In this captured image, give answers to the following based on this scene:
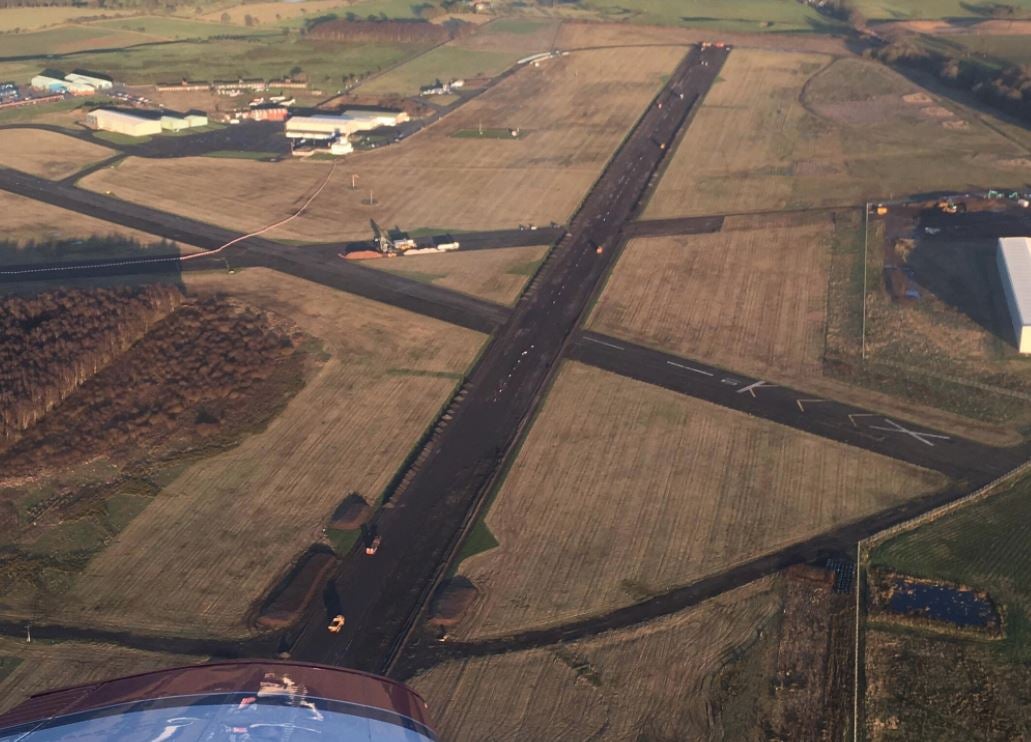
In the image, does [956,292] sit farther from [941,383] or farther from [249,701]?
[249,701]

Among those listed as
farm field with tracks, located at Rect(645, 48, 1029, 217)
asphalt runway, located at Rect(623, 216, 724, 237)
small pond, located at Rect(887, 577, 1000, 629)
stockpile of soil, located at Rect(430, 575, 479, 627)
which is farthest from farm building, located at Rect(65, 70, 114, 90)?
small pond, located at Rect(887, 577, 1000, 629)

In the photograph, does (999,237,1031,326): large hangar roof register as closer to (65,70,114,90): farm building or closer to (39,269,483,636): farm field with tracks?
(39,269,483,636): farm field with tracks

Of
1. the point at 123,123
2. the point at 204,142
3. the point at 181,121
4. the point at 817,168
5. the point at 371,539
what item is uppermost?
the point at 123,123

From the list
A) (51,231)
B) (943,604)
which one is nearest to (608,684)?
(943,604)

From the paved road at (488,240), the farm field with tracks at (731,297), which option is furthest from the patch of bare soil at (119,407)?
the farm field with tracks at (731,297)

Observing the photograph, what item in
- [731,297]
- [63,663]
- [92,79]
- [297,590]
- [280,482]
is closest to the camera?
[63,663]

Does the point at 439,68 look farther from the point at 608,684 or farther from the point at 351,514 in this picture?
the point at 608,684

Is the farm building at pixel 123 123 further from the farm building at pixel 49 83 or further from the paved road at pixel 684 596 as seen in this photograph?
the paved road at pixel 684 596
